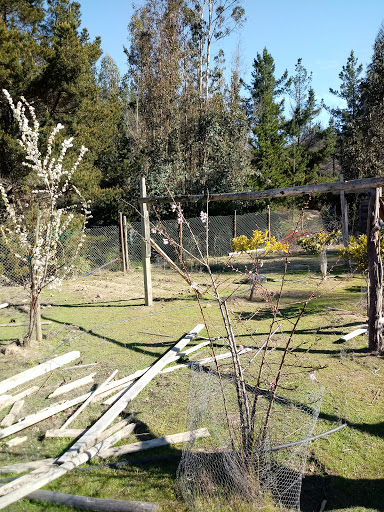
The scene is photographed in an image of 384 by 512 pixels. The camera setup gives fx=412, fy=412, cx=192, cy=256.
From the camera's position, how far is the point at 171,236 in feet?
51.3

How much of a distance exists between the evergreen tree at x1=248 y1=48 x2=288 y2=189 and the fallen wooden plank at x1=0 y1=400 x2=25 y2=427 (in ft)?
58.5

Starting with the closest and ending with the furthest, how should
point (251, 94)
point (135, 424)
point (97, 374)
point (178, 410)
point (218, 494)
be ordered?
point (218, 494)
point (135, 424)
point (178, 410)
point (97, 374)
point (251, 94)

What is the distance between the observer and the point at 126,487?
298 centimetres

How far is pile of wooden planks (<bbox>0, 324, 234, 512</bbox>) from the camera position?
2752mm

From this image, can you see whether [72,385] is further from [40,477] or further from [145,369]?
[40,477]

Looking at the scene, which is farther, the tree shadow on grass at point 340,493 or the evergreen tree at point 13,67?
the evergreen tree at point 13,67

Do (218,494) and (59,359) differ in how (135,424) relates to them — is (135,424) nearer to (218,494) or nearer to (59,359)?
(218,494)

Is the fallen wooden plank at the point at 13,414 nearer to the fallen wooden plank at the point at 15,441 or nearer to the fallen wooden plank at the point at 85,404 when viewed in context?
the fallen wooden plank at the point at 15,441

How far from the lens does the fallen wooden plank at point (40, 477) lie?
8.71ft

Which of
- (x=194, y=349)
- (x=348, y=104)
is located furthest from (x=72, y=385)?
(x=348, y=104)

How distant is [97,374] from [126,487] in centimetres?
218

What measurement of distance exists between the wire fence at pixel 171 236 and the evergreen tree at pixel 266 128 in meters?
3.65

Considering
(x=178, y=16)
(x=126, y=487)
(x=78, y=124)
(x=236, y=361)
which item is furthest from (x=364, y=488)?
(x=178, y=16)

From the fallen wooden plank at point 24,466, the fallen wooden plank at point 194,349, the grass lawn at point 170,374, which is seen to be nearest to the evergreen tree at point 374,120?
the grass lawn at point 170,374
